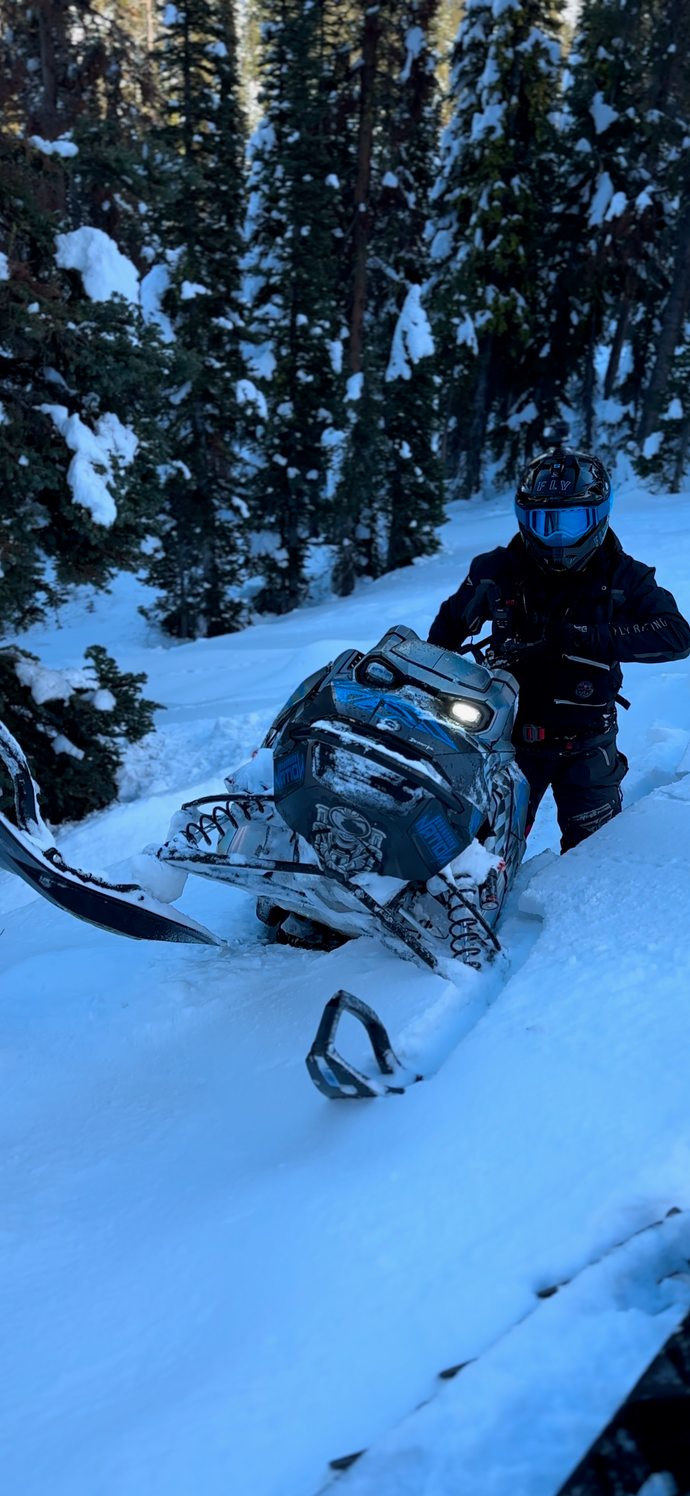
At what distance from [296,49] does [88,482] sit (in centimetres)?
1595

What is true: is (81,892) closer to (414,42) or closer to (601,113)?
(414,42)

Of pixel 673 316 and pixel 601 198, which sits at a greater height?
pixel 601 198

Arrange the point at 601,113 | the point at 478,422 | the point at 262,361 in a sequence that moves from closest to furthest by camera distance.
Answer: the point at 262,361
the point at 601,113
the point at 478,422

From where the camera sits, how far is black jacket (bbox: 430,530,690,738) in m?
3.52

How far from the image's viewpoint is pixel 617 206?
20.9 metres

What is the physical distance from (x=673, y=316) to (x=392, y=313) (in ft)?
22.5

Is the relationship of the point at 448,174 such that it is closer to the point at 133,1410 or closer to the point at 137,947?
the point at 137,947

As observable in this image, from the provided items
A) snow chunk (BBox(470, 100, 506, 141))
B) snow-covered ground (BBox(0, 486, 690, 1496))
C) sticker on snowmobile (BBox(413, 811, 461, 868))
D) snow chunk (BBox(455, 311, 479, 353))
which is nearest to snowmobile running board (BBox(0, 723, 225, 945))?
snow-covered ground (BBox(0, 486, 690, 1496))

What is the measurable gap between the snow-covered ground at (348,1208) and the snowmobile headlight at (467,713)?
68 centimetres

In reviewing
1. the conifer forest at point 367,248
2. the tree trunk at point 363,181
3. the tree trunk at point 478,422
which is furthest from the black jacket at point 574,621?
the tree trunk at point 478,422

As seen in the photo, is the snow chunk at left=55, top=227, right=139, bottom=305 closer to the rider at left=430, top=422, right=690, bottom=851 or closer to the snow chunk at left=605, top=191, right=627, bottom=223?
the rider at left=430, top=422, right=690, bottom=851

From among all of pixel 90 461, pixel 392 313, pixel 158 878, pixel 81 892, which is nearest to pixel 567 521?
pixel 158 878

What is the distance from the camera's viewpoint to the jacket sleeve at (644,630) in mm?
3455

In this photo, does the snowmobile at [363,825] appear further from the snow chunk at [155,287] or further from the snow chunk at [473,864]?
the snow chunk at [155,287]
